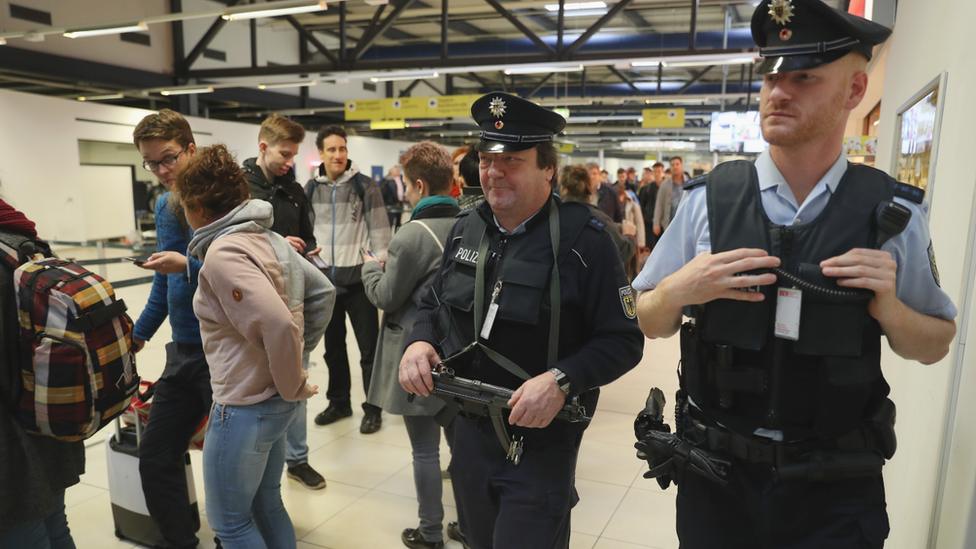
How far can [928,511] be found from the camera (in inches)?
62.6

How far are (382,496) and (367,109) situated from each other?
12.4 m

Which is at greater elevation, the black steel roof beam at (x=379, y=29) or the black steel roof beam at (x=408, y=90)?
the black steel roof beam at (x=408, y=90)

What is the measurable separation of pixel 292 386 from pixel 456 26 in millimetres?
13416

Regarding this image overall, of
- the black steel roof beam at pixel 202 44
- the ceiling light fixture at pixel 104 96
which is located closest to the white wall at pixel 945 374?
the black steel roof beam at pixel 202 44

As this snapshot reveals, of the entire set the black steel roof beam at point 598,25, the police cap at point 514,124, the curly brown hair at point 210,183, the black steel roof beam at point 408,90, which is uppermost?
the black steel roof beam at point 408,90

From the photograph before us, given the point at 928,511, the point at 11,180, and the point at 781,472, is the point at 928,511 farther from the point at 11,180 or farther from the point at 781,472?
the point at 11,180

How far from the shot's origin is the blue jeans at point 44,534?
1.76m

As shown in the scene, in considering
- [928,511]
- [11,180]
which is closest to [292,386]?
[928,511]

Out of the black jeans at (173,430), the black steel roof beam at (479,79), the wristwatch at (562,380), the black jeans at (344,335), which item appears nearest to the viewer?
the wristwatch at (562,380)

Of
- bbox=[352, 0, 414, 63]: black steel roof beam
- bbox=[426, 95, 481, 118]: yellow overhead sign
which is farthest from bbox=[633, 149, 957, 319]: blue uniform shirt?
bbox=[426, 95, 481, 118]: yellow overhead sign

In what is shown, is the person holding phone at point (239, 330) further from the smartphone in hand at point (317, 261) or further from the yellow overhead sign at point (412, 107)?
the yellow overhead sign at point (412, 107)

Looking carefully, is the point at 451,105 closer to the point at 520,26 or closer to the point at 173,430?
the point at 520,26

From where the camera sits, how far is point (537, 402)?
4.78 ft

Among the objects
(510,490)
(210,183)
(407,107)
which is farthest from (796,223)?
(407,107)
